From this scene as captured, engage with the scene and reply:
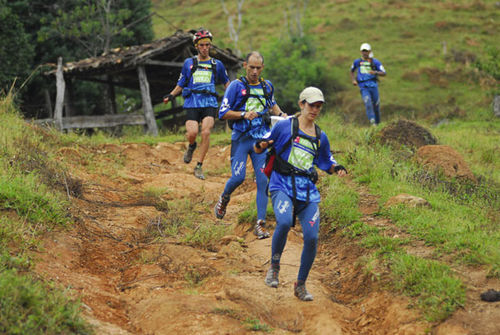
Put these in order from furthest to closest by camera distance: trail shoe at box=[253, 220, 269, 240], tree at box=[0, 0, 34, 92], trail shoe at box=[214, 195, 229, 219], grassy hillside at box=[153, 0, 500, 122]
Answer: grassy hillside at box=[153, 0, 500, 122], tree at box=[0, 0, 34, 92], trail shoe at box=[214, 195, 229, 219], trail shoe at box=[253, 220, 269, 240]

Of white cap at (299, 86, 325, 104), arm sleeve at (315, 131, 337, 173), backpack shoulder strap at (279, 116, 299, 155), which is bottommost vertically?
arm sleeve at (315, 131, 337, 173)

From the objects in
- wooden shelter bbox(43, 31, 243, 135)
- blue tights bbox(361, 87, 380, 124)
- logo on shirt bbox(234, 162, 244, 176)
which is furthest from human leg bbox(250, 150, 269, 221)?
wooden shelter bbox(43, 31, 243, 135)

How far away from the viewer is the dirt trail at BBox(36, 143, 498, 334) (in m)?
4.86

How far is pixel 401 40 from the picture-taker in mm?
34594

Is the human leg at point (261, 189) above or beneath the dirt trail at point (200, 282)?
above

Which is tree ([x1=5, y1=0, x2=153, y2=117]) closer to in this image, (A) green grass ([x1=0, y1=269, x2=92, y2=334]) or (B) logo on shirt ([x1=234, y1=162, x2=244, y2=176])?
(B) logo on shirt ([x1=234, y1=162, x2=244, y2=176])

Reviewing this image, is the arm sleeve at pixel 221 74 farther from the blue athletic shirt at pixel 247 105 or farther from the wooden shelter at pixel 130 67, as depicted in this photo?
the wooden shelter at pixel 130 67

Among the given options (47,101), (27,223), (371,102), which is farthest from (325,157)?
(47,101)

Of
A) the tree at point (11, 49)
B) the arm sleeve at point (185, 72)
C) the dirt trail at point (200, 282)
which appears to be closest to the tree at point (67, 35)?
the tree at point (11, 49)

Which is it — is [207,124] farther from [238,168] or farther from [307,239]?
[307,239]

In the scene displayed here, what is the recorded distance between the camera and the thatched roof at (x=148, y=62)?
16469 mm

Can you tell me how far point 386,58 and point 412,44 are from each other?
11.8 feet

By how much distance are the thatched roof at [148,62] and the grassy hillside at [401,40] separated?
103 cm

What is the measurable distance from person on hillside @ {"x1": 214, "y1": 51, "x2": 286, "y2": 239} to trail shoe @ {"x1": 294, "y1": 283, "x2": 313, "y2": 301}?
1.61 metres
